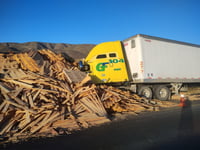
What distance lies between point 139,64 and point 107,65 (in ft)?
7.43

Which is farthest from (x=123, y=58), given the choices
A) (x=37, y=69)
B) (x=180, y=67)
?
(x=37, y=69)

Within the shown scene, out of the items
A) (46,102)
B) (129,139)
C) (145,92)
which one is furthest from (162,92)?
(46,102)

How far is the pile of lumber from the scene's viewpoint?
5.74m

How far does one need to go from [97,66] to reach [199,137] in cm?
763

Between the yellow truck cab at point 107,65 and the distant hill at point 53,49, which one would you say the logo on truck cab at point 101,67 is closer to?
the yellow truck cab at point 107,65

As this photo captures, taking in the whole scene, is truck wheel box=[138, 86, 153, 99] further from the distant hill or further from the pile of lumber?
the distant hill

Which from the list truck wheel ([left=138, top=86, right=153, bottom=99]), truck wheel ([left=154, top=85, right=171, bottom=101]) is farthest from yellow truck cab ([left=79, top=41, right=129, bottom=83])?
truck wheel ([left=154, top=85, right=171, bottom=101])

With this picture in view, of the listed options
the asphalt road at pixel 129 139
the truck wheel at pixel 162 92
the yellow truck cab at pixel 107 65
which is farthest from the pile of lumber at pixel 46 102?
the truck wheel at pixel 162 92

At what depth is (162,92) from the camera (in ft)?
39.9

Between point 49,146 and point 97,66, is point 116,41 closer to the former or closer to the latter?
point 97,66

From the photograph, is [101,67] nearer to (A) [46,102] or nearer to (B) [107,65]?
(B) [107,65]

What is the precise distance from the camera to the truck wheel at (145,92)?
11.3 meters

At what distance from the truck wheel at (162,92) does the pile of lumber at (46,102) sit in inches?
80.4

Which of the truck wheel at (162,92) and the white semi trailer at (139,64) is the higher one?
the white semi trailer at (139,64)
